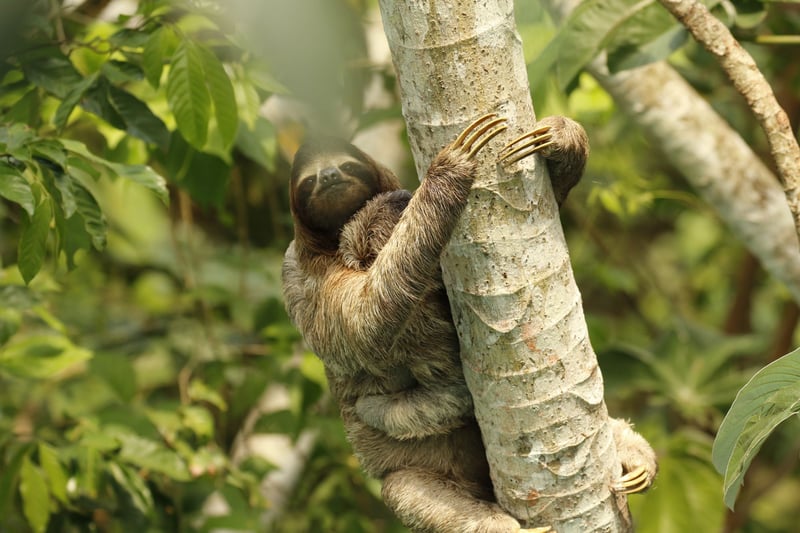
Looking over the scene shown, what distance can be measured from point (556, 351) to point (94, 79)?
239cm

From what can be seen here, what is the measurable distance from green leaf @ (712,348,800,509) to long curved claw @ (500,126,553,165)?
99cm

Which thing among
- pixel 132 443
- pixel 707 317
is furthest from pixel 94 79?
pixel 707 317

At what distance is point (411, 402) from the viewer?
12.3 ft

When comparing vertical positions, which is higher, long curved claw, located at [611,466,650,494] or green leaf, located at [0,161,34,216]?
green leaf, located at [0,161,34,216]

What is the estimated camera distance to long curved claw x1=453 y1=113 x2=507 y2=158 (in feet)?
9.07

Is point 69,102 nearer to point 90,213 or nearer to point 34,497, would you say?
point 90,213

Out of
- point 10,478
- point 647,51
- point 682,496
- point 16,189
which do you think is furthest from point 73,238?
point 682,496

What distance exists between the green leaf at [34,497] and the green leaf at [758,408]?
3.18 meters

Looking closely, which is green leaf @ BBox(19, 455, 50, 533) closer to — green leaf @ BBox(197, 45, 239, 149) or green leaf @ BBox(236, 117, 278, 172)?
green leaf @ BBox(197, 45, 239, 149)

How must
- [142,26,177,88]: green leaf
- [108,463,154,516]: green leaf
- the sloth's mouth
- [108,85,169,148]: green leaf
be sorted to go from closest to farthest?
the sloth's mouth, [142,26,177,88]: green leaf, [108,85,169,148]: green leaf, [108,463,154,516]: green leaf

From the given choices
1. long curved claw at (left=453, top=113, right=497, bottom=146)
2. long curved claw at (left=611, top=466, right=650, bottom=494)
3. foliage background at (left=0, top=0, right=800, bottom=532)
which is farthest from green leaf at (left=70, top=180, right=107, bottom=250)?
long curved claw at (left=611, top=466, right=650, bottom=494)

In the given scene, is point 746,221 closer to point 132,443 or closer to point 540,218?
point 540,218

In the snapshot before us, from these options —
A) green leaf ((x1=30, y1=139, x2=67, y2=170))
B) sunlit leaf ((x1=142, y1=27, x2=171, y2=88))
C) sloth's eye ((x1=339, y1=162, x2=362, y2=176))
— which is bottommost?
sloth's eye ((x1=339, y1=162, x2=362, y2=176))

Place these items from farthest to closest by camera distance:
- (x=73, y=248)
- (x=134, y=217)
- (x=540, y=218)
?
(x=134, y=217) < (x=73, y=248) < (x=540, y=218)
